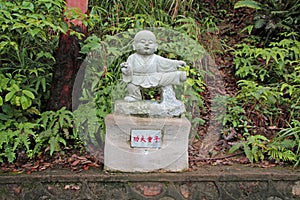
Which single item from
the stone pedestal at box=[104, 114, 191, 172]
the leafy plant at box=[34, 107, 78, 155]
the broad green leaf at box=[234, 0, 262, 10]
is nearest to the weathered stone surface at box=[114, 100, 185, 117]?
the stone pedestal at box=[104, 114, 191, 172]

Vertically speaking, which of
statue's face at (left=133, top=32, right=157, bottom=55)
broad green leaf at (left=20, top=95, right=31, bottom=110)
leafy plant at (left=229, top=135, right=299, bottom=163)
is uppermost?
statue's face at (left=133, top=32, right=157, bottom=55)

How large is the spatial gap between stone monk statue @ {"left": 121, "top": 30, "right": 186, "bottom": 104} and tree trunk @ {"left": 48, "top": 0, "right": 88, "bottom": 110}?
1001 millimetres

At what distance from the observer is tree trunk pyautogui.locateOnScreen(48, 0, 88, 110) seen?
4.84 m

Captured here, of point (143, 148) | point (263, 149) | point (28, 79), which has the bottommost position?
point (263, 149)

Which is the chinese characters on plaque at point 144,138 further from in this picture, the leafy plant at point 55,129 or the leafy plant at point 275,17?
the leafy plant at point 275,17

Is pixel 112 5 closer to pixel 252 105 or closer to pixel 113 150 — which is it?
pixel 252 105

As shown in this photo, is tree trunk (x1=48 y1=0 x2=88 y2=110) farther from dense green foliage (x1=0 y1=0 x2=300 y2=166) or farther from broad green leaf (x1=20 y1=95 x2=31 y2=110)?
broad green leaf (x1=20 y1=95 x2=31 y2=110)

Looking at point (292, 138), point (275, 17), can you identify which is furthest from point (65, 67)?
point (275, 17)

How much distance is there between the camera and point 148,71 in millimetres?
4160

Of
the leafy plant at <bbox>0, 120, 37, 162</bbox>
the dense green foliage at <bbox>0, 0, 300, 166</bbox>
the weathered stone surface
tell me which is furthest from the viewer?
the dense green foliage at <bbox>0, 0, 300, 166</bbox>

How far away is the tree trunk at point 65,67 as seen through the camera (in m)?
4.84

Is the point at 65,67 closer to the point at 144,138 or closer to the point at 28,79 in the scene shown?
the point at 28,79

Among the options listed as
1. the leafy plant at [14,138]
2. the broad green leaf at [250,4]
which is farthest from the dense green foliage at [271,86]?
the leafy plant at [14,138]

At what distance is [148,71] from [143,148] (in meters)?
0.80
